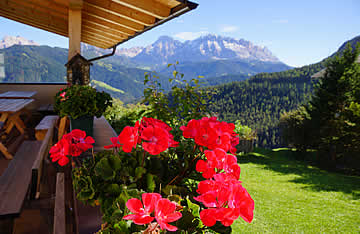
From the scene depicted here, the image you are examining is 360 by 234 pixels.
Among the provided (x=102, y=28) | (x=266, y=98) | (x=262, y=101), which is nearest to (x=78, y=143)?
(x=102, y=28)

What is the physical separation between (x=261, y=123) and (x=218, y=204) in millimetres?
46662

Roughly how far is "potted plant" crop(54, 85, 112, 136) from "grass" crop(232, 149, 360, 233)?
2.00 metres

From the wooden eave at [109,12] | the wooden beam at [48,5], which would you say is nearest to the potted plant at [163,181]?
the wooden eave at [109,12]

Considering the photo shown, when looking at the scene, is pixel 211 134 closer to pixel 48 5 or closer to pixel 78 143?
pixel 78 143

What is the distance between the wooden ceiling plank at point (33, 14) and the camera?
4444 millimetres

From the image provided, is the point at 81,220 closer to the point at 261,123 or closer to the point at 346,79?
the point at 346,79

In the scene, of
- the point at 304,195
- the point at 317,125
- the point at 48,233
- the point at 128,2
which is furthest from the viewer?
the point at 317,125

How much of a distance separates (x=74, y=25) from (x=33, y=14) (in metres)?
1.91

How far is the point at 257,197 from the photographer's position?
4094 mm

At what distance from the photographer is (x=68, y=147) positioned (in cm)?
69

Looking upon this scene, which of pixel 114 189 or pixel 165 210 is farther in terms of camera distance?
pixel 114 189

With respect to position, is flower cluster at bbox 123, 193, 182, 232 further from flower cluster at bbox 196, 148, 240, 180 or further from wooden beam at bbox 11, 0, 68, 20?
wooden beam at bbox 11, 0, 68, 20

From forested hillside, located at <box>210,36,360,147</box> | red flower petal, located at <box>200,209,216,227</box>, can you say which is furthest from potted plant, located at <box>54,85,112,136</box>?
forested hillside, located at <box>210,36,360,147</box>

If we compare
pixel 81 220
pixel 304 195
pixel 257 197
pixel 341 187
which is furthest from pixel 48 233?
pixel 341 187
